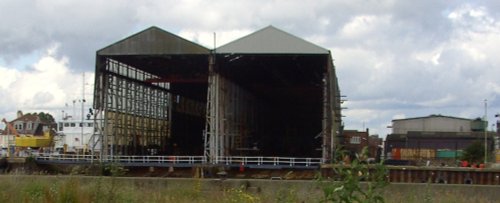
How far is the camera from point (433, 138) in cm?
12875

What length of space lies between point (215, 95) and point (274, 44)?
311 inches

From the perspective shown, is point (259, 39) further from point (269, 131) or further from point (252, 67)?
point (269, 131)

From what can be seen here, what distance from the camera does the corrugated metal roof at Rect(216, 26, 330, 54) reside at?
53.8m

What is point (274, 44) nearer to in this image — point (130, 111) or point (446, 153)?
point (130, 111)

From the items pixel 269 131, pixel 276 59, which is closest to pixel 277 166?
pixel 276 59

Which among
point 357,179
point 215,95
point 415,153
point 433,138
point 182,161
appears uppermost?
point 215,95

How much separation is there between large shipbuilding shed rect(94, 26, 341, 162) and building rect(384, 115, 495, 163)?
74.2 feet

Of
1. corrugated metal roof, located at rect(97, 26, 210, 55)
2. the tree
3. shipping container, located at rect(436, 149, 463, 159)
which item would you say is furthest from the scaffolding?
shipping container, located at rect(436, 149, 463, 159)

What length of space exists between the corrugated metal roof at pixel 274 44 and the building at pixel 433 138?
177 feet

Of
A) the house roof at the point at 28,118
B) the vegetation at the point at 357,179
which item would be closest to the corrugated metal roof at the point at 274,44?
the vegetation at the point at 357,179

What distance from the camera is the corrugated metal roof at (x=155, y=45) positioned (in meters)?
54.5

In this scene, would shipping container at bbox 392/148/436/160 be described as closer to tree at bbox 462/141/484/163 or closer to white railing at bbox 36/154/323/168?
tree at bbox 462/141/484/163

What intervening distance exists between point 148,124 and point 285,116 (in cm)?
2932

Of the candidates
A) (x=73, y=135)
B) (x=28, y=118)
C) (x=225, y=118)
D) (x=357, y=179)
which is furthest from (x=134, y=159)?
(x=28, y=118)
